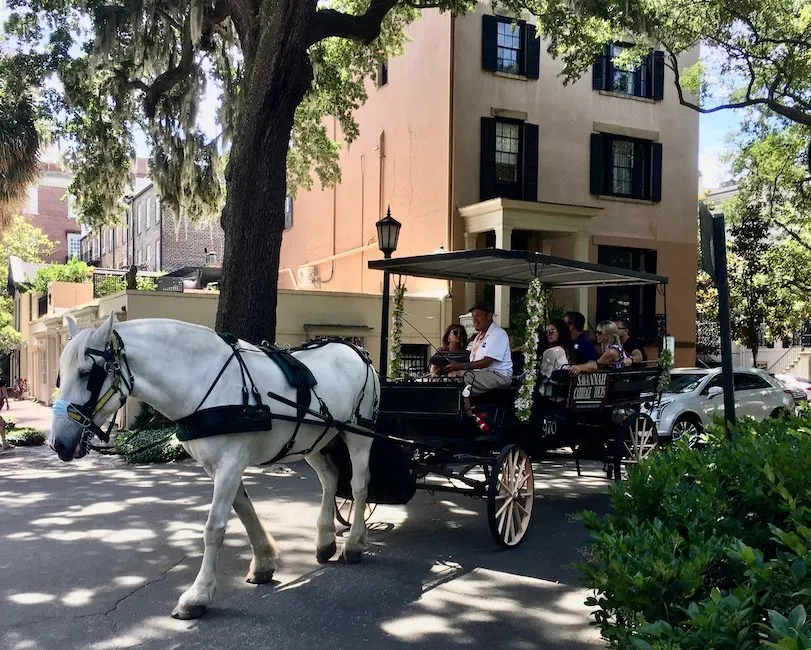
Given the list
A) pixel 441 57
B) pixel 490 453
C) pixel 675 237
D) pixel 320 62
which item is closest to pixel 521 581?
pixel 490 453

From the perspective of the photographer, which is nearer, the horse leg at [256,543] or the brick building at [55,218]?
the horse leg at [256,543]

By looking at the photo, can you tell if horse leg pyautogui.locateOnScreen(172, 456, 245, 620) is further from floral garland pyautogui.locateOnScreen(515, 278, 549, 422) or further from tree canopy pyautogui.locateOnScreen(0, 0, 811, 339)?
tree canopy pyautogui.locateOnScreen(0, 0, 811, 339)

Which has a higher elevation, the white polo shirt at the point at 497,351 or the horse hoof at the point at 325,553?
the white polo shirt at the point at 497,351

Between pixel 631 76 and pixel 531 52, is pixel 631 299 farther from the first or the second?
pixel 531 52

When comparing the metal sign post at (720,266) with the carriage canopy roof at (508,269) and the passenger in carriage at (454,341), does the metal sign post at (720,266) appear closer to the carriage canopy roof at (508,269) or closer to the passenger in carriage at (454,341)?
the carriage canopy roof at (508,269)

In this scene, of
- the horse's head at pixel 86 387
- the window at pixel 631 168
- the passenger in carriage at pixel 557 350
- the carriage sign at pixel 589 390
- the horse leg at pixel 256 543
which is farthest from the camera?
the window at pixel 631 168

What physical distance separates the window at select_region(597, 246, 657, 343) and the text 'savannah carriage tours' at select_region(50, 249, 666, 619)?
10767 mm

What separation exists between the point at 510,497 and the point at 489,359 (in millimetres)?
1426

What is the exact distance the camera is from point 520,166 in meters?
18.8

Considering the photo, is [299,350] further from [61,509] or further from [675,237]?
[675,237]

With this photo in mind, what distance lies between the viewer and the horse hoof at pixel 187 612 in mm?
4812

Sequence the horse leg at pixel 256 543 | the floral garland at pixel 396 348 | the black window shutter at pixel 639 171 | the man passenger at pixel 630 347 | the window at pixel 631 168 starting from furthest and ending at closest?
the black window shutter at pixel 639 171 → the window at pixel 631 168 → the man passenger at pixel 630 347 → the floral garland at pixel 396 348 → the horse leg at pixel 256 543

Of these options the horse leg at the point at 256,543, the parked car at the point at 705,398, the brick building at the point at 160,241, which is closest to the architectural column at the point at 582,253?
the parked car at the point at 705,398

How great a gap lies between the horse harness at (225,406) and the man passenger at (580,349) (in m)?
3.46
